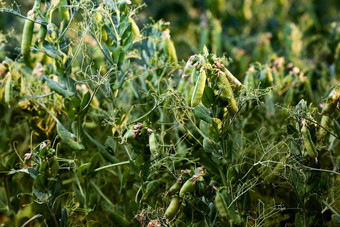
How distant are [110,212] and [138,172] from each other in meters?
0.14

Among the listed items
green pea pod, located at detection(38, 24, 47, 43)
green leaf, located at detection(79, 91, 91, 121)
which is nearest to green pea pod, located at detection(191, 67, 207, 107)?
green leaf, located at detection(79, 91, 91, 121)

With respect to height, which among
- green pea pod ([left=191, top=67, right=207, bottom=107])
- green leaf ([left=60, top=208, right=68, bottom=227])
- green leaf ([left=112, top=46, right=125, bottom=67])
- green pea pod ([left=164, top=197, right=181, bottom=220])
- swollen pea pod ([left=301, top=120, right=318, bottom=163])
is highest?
green leaf ([left=112, top=46, right=125, bottom=67])

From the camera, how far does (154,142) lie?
0.79 meters

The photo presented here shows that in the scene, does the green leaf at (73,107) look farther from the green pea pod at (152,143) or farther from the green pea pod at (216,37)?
the green pea pod at (216,37)

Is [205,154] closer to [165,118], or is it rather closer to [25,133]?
[165,118]

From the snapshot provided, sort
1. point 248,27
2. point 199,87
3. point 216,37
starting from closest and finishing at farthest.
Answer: point 199,87 < point 216,37 < point 248,27

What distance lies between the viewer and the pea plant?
2.68ft

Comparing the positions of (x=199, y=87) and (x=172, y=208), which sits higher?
(x=199, y=87)

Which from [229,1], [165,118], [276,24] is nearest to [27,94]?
[165,118]

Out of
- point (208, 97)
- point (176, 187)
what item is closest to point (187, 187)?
point (176, 187)

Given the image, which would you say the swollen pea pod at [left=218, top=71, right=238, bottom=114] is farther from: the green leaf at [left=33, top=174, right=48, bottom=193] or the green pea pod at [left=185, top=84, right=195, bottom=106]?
the green leaf at [left=33, top=174, right=48, bottom=193]

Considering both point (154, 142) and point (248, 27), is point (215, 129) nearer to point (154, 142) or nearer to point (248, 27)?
point (154, 142)

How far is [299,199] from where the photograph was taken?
87 centimetres

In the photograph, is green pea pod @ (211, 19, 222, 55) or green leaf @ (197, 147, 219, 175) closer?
green leaf @ (197, 147, 219, 175)
